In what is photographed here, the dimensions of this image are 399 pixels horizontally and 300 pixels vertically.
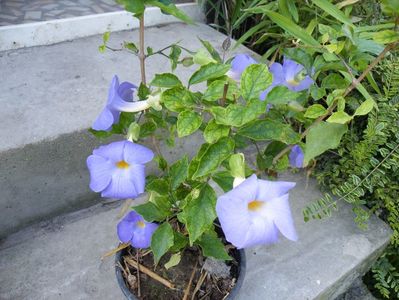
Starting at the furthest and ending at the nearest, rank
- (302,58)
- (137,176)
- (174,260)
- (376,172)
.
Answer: (376,172)
(174,260)
(302,58)
(137,176)

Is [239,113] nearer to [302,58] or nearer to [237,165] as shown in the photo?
[237,165]

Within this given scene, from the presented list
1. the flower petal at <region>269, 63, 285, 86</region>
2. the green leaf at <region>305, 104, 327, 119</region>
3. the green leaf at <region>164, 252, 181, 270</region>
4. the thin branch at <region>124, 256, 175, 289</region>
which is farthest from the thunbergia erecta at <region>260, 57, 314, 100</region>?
the thin branch at <region>124, 256, 175, 289</region>

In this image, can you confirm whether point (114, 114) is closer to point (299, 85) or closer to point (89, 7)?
point (299, 85)

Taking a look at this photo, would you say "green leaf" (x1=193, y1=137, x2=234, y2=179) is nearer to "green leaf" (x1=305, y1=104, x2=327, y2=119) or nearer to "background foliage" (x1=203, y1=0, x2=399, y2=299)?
"green leaf" (x1=305, y1=104, x2=327, y2=119)

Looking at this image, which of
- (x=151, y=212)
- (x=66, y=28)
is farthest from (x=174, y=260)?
(x=66, y=28)

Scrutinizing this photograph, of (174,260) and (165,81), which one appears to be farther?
(174,260)

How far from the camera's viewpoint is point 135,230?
40.3 inches

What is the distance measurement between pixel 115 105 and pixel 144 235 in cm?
33

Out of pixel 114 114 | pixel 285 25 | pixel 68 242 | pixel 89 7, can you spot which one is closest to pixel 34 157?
pixel 68 242

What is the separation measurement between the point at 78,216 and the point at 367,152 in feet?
3.30

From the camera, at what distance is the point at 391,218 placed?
1483 millimetres

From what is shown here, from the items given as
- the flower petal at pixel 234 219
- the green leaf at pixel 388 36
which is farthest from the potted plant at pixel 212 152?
the green leaf at pixel 388 36

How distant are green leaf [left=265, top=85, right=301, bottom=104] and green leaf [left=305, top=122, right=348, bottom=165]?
110 millimetres

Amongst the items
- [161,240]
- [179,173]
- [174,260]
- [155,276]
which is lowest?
[155,276]
